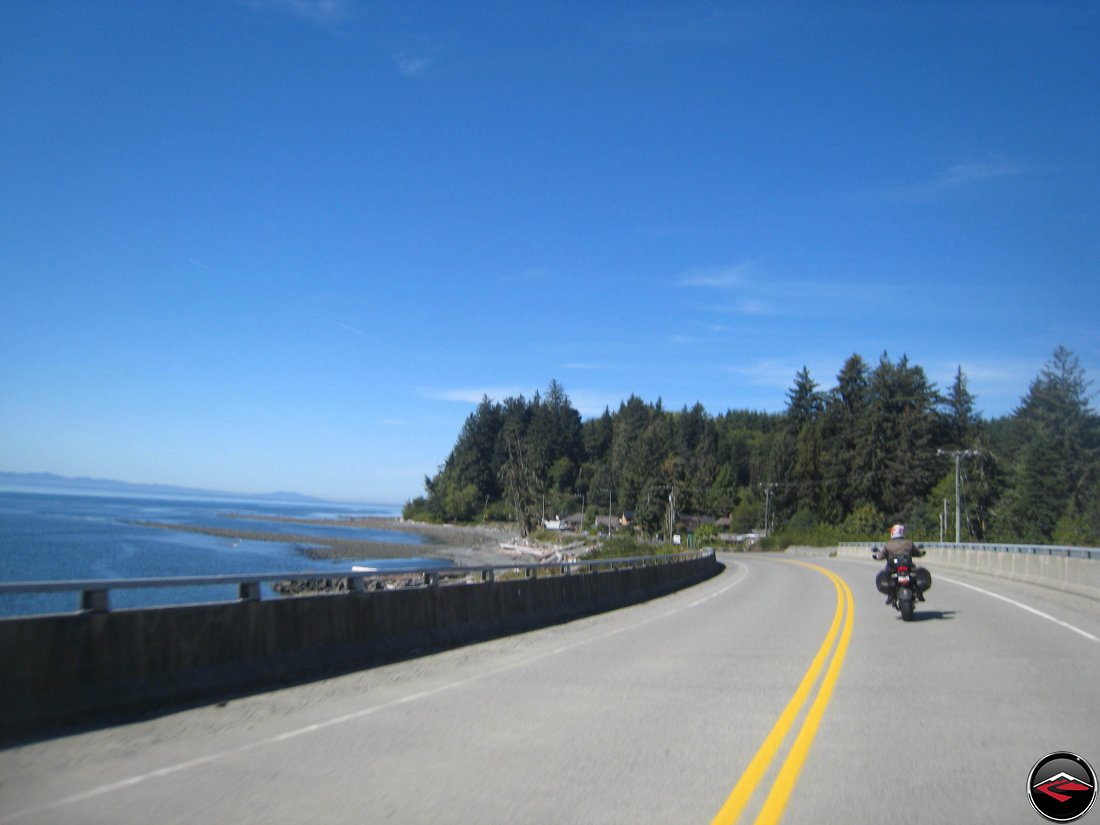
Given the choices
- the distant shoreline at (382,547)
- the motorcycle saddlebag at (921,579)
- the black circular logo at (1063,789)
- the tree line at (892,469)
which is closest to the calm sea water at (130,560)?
the distant shoreline at (382,547)

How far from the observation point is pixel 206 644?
1047cm

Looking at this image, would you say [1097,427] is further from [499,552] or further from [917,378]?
[499,552]

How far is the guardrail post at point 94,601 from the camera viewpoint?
916cm

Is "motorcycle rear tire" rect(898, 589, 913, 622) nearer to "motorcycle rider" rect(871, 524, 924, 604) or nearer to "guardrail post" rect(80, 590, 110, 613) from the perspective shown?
"motorcycle rider" rect(871, 524, 924, 604)

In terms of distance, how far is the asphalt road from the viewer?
640 centimetres

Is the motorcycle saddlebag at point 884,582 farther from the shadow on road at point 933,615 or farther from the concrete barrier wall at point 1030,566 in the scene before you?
the concrete barrier wall at point 1030,566

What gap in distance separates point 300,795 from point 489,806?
129 centimetres

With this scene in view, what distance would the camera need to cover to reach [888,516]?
116312 mm

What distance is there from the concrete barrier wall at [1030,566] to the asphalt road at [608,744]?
1348 centimetres

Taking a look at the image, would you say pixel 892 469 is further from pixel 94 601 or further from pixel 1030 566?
pixel 94 601

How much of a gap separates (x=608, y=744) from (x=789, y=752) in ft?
4.79

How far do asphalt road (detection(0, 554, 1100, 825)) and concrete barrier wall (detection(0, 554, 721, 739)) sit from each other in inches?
19.8

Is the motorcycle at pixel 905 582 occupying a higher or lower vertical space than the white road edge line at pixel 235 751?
higher

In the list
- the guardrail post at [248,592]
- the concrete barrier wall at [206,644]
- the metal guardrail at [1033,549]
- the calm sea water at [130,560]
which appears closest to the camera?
the concrete barrier wall at [206,644]
